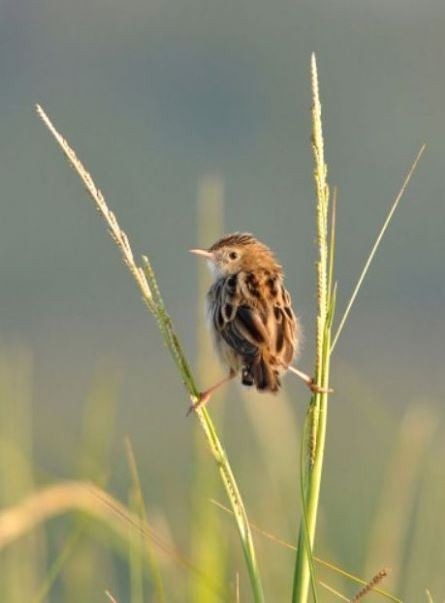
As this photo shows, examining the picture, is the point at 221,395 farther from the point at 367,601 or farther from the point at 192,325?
the point at 192,325

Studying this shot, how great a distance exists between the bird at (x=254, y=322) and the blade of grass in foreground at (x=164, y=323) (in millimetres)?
827

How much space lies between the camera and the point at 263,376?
3.96m

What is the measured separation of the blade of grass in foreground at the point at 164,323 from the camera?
266 centimetres

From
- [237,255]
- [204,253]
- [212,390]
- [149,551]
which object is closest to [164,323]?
[149,551]

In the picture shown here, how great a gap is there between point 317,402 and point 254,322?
1.53 meters

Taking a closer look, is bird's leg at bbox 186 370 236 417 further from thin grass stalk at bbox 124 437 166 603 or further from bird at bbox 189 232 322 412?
thin grass stalk at bbox 124 437 166 603

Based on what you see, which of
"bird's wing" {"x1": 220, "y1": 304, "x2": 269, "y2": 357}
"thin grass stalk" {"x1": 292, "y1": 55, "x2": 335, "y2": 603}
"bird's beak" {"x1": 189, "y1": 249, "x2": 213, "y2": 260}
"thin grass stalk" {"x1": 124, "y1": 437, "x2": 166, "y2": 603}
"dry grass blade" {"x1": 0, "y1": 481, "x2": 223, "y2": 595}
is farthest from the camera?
"bird's beak" {"x1": 189, "y1": 249, "x2": 213, "y2": 260}

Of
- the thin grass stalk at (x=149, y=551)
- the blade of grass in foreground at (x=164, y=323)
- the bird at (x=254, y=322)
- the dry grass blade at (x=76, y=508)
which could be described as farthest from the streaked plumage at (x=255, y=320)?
the blade of grass in foreground at (x=164, y=323)

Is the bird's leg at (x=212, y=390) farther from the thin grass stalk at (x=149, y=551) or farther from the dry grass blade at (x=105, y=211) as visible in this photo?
the dry grass blade at (x=105, y=211)

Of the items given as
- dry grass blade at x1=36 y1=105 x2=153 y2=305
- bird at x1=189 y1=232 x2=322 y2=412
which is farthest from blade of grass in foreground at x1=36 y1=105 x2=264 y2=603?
bird at x1=189 y1=232 x2=322 y2=412

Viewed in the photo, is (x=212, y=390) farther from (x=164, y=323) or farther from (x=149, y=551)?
(x=164, y=323)

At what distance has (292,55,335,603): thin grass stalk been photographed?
2617mm

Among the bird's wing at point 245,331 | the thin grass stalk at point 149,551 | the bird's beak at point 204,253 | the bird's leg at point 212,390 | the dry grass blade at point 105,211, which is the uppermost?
the bird's beak at point 204,253

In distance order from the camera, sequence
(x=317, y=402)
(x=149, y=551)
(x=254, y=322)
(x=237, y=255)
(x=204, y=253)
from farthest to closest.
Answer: (x=237, y=255)
(x=204, y=253)
(x=254, y=322)
(x=149, y=551)
(x=317, y=402)
